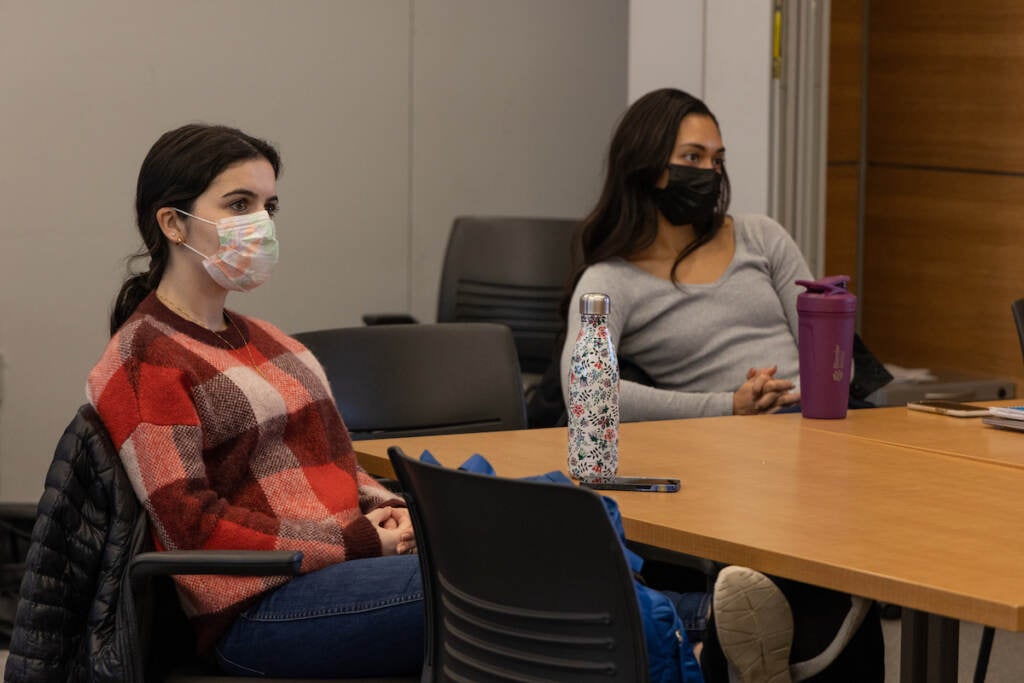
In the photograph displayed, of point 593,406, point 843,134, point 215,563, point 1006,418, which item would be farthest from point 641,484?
point 843,134

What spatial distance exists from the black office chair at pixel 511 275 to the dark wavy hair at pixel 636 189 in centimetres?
70

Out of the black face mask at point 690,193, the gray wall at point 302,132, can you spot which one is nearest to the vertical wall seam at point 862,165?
the gray wall at point 302,132

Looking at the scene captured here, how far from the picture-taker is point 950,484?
201 centimetres

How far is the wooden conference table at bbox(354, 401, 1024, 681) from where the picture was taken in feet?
4.99

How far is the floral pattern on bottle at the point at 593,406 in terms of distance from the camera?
2.05 metres

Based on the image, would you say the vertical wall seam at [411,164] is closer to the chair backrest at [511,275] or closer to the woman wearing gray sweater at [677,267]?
the chair backrest at [511,275]

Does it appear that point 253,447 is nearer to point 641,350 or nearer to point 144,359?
point 144,359

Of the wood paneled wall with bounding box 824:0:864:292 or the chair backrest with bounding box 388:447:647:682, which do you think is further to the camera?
the wood paneled wall with bounding box 824:0:864:292

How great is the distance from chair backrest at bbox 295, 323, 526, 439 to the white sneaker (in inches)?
38.5

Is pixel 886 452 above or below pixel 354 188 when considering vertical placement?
below

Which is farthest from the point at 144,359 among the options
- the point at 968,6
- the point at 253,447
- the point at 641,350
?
the point at 968,6

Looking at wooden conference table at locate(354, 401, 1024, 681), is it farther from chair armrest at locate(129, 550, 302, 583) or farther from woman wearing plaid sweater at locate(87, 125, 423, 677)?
chair armrest at locate(129, 550, 302, 583)

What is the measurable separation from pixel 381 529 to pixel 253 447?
0.75 ft

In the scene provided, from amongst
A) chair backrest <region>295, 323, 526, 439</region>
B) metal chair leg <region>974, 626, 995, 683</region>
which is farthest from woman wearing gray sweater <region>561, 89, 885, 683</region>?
metal chair leg <region>974, 626, 995, 683</region>
